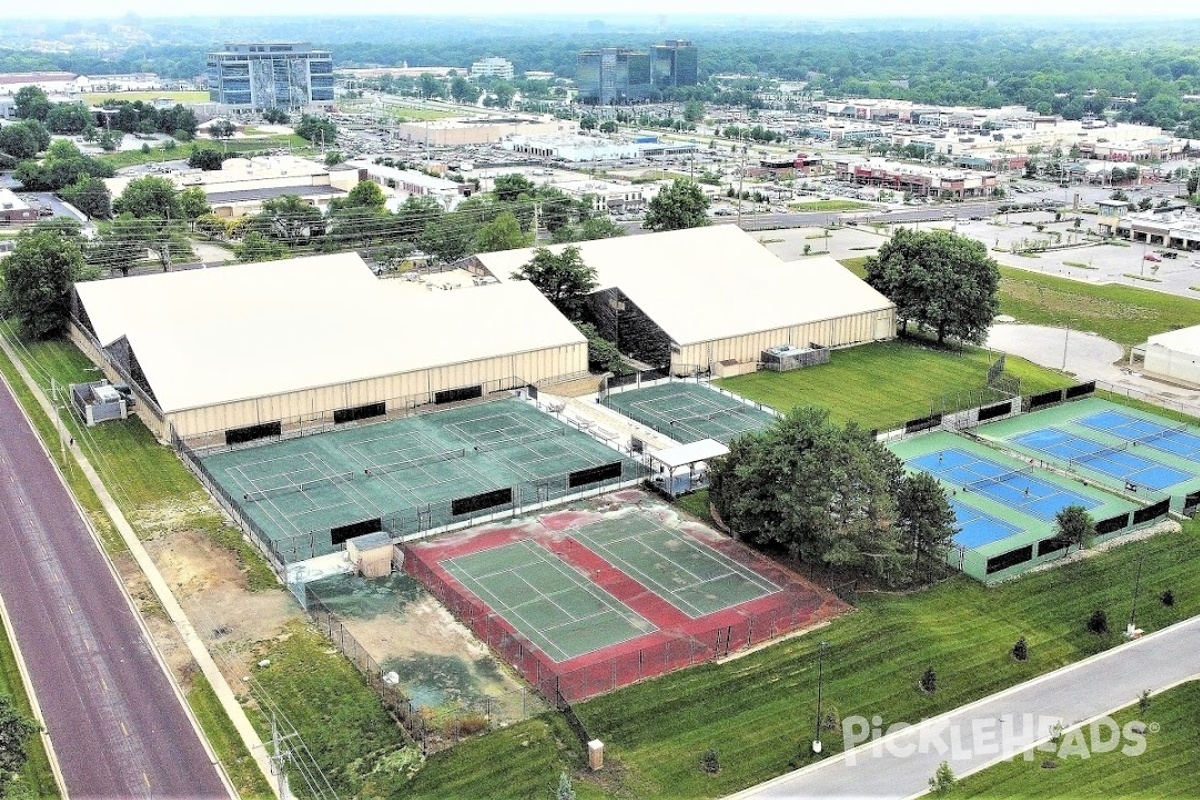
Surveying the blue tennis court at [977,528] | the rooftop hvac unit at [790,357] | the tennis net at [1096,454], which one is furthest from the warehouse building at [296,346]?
the tennis net at [1096,454]

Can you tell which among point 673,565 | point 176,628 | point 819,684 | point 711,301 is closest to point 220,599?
point 176,628

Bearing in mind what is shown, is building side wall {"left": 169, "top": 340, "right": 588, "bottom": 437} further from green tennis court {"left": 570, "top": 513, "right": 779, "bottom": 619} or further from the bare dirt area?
green tennis court {"left": 570, "top": 513, "right": 779, "bottom": 619}

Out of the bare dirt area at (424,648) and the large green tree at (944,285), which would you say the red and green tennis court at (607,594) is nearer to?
the bare dirt area at (424,648)

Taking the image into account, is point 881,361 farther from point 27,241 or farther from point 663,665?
point 27,241

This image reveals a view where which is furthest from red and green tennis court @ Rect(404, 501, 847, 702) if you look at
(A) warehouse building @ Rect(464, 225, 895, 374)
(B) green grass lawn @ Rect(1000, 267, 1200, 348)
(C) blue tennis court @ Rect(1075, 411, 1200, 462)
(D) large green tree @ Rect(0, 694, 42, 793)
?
(B) green grass lawn @ Rect(1000, 267, 1200, 348)

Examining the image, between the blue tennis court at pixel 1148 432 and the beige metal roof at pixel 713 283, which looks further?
the beige metal roof at pixel 713 283

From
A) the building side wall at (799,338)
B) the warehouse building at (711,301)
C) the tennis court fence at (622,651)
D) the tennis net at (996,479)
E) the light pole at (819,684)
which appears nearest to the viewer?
the light pole at (819,684)
